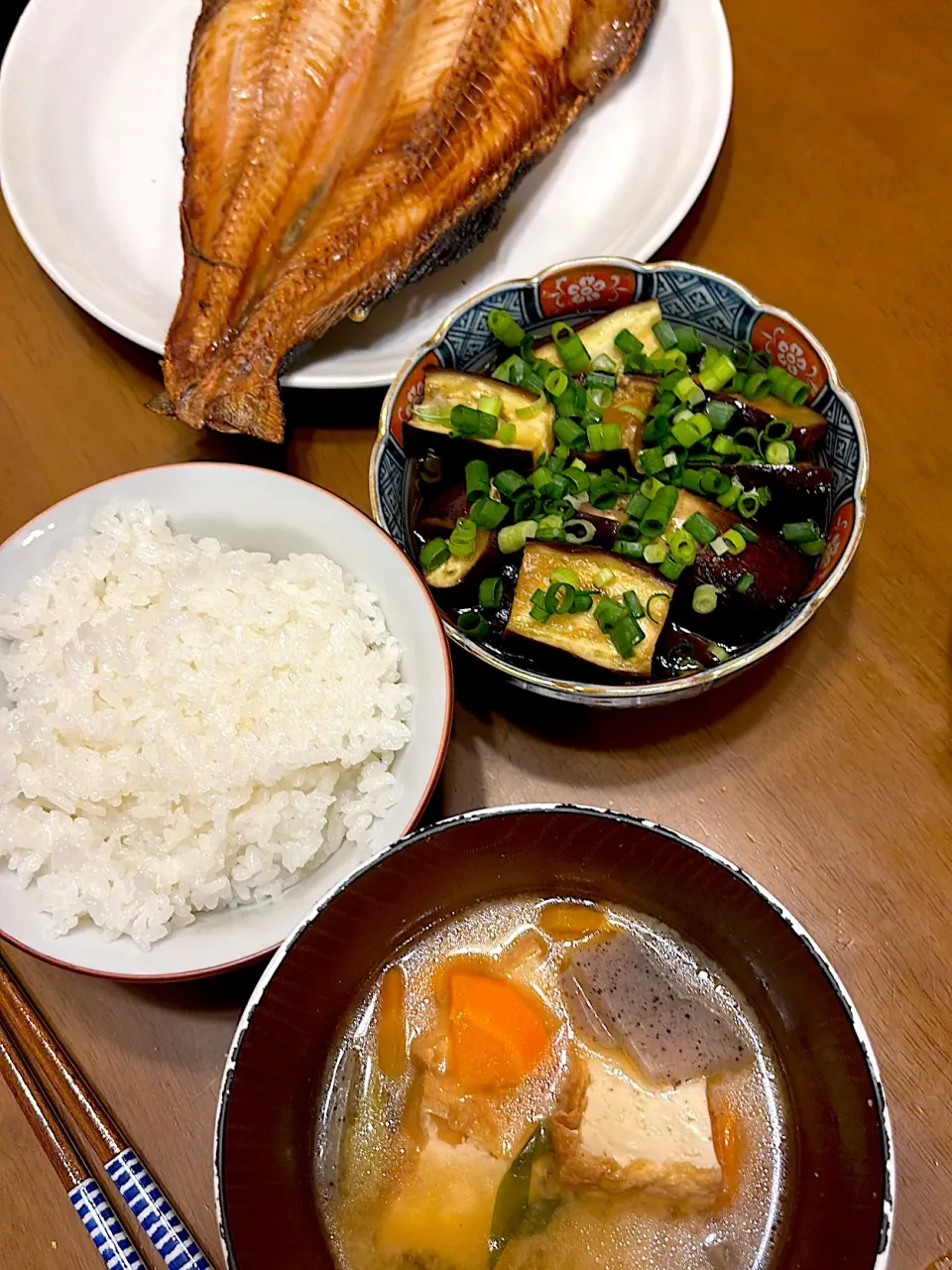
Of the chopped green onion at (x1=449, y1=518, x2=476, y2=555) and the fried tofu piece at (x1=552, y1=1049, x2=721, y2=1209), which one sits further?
the chopped green onion at (x1=449, y1=518, x2=476, y2=555)

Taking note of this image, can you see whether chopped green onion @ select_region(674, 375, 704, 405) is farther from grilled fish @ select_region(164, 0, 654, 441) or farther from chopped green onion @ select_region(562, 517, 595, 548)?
grilled fish @ select_region(164, 0, 654, 441)

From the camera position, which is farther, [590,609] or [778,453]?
[778,453]

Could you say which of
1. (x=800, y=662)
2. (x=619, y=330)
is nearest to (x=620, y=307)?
(x=619, y=330)

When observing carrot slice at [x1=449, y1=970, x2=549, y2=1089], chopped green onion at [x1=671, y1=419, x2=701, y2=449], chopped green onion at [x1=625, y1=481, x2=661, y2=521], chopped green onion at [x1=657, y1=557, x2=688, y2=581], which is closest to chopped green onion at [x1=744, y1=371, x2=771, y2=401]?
chopped green onion at [x1=671, y1=419, x2=701, y2=449]

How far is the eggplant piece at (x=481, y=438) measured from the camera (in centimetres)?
146

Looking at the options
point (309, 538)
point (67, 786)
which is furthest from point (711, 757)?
point (67, 786)

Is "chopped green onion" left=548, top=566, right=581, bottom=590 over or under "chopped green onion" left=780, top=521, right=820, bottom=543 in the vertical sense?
under

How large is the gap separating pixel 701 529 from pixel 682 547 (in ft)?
0.13

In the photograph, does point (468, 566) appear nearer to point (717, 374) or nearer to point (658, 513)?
point (658, 513)

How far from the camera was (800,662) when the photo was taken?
1545 mm

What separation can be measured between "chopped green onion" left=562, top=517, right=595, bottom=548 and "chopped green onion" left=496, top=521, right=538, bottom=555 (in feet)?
0.16

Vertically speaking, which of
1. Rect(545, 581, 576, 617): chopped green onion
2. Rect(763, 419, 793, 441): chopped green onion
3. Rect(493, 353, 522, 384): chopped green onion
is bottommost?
Rect(545, 581, 576, 617): chopped green onion

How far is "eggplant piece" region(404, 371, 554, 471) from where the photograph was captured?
1.46 meters

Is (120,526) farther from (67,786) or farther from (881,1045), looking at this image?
(881,1045)
